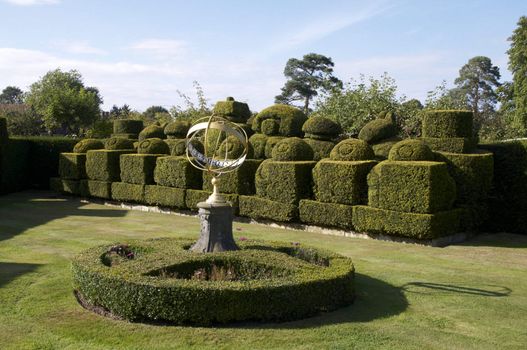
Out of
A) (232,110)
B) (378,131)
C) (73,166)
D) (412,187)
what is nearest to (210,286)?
(412,187)

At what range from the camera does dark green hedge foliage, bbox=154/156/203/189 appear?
20.4m

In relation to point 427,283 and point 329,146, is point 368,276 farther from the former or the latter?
point 329,146

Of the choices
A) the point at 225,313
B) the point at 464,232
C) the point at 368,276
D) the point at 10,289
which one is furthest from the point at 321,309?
the point at 464,232

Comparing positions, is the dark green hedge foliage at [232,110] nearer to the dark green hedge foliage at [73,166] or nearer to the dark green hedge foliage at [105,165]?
the dark green hedge foliage at [105,165]

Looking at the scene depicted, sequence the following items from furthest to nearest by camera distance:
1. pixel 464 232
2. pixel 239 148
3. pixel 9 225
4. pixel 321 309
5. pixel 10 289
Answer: pixel 239 148 < pixel 9 225 < pixel 464 232 < pixel 10 289 < pixel 321 309

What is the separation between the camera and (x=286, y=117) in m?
22.5

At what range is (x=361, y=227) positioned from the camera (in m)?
15.4

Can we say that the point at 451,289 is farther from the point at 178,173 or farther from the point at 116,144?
the point at 116,144

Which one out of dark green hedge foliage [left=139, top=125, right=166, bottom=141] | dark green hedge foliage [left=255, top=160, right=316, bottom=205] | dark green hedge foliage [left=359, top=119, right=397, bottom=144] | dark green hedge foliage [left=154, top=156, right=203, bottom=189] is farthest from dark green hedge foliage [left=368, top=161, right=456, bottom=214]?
dark green hedge foliage [left=139, top=125, right=166, bottom=141]

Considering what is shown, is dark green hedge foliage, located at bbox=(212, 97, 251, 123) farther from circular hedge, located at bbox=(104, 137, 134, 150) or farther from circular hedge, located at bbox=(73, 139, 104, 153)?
circular hedge, located at bbox=(73, 139, 104, 153)

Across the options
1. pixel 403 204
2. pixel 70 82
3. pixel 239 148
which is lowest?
pixel 403 204

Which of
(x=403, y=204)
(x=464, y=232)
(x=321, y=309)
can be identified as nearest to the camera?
(x=321, y=309)

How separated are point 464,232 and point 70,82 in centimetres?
6982

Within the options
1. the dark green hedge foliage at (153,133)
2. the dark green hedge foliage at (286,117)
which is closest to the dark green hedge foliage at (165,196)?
the dark green hedge foliage at (286,117)
